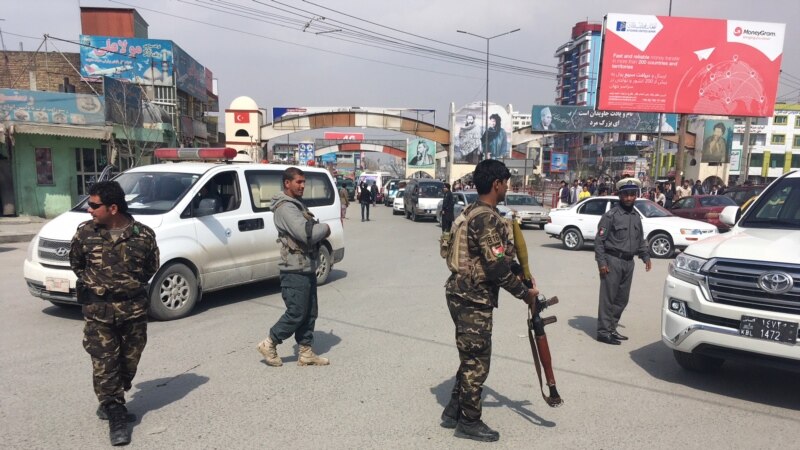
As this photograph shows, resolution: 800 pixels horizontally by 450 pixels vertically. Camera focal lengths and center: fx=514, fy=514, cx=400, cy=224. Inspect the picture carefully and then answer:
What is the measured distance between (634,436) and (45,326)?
6.26 meters

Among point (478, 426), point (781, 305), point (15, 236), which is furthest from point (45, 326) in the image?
point (15, 236)

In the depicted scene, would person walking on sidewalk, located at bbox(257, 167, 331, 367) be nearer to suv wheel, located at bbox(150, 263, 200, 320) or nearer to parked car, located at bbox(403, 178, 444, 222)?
suv wheel, located at bbox(150, 263, 200, 320)

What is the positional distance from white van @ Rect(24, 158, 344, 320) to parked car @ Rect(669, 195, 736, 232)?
14.3 metres

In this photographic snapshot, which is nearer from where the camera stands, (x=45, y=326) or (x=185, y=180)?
(x=45, y=326)

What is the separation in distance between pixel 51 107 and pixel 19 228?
5537mm

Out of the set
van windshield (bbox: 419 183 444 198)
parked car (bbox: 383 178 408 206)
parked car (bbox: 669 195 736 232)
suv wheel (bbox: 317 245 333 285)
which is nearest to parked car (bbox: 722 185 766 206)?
parked car (bbox: 669 195 736 232)

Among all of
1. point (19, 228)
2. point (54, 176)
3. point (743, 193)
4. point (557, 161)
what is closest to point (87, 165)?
point (54, 176)

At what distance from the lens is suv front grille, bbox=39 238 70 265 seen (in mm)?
5879

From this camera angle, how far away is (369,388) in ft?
14.5

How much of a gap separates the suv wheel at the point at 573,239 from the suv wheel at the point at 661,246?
1.81 meters

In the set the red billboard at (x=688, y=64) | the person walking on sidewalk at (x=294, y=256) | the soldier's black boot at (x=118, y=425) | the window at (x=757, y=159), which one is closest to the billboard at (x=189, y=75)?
the red billboard at (x=688, y=64)

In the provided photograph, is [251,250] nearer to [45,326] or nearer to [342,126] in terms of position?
[45,326]

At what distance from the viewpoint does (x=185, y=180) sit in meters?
6.91

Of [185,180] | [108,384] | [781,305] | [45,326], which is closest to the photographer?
[108,384]
